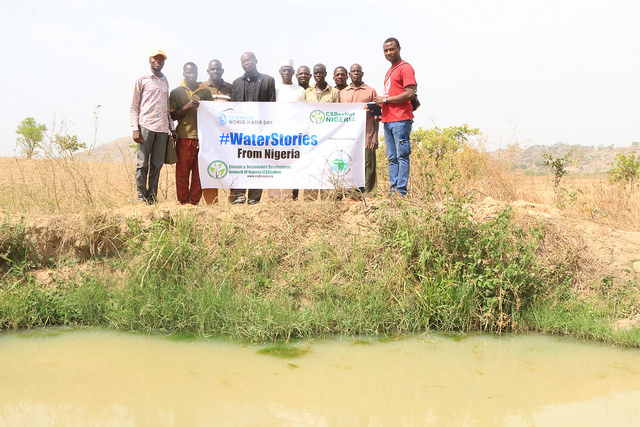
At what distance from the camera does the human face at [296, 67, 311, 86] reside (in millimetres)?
7254

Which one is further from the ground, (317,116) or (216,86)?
(216,86)

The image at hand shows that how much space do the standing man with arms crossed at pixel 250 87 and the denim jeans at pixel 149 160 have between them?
96 centimetres

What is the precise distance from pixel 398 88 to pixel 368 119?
Answer: 0.61 meters

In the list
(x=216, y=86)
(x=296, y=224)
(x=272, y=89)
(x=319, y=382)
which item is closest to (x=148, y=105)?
(x=216, y=86)

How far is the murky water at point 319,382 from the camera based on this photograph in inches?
138

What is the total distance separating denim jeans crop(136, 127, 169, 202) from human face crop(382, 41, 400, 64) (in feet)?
9.16

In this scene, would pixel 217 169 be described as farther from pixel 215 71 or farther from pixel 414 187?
pixel 414 187

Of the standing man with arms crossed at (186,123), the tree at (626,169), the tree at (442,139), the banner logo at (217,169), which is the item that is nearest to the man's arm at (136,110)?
the standing man with arms crossed at (186,123)

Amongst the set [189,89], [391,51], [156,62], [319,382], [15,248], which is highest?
[391,51]

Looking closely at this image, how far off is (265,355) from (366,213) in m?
2.18

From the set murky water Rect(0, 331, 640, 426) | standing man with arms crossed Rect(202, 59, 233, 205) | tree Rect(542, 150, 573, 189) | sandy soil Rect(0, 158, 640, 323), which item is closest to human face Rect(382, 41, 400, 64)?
sandy soil Rect(0, 158, 640, 323)

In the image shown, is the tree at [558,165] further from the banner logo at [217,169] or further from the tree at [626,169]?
the banner logo at [217,169]

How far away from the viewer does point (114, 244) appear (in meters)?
5.75

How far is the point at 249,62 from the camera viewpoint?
675 centimetres
